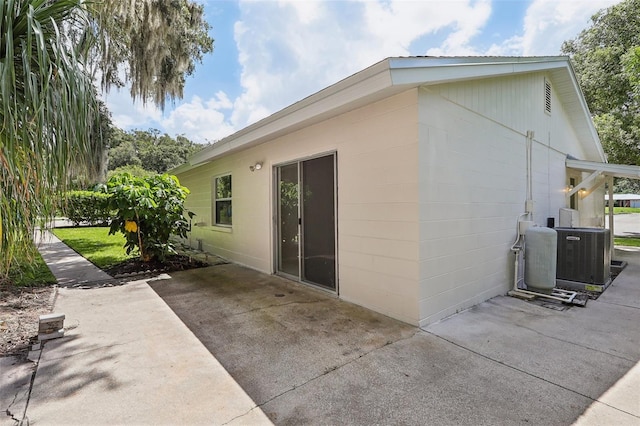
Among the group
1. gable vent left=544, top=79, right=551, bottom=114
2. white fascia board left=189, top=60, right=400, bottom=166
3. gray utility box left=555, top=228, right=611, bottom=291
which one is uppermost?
gable vent left=544, top=79, right=551, bottom=114

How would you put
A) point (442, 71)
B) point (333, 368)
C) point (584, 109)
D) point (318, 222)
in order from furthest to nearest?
point (584, 109) → point (318, 222) → point (442, 71) → point (333, 368)

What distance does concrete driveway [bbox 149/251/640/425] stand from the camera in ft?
6.76

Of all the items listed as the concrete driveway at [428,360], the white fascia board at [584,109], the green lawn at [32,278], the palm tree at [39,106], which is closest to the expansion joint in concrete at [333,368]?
the concrete driveway at [428,360]

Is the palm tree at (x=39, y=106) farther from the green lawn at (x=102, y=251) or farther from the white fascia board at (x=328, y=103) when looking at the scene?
the green lawn at (x=102, y=251)

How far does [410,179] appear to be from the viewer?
354cm

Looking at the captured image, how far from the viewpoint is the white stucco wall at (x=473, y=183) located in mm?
3629

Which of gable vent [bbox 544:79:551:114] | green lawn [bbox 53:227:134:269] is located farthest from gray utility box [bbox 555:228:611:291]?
green lawn [bbox 53:227:134:269]

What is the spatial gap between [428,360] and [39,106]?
3425mm

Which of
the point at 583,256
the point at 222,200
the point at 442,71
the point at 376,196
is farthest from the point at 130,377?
the point at 583,256

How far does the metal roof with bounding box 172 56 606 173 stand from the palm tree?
2.43 meters

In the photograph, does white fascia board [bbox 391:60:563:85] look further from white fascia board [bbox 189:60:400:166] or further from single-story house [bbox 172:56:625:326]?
white fascia board [bbox 189:60:400:166]

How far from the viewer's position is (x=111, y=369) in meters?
2.58

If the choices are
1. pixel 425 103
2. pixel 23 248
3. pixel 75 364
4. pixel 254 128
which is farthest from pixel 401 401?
pixel 254 128

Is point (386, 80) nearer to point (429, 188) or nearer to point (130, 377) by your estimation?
point (429, 188)
